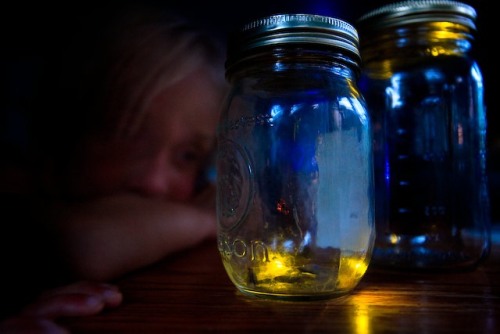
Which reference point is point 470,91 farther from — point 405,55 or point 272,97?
point 272,97

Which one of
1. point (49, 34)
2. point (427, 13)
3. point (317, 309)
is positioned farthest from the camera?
point (49, 34)

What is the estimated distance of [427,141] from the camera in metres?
0.55

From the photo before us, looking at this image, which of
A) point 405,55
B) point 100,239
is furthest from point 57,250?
point 405,55

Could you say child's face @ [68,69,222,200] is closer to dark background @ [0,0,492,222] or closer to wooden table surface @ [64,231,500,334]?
dark background @ [0,0,492,222]

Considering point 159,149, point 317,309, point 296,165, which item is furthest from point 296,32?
point 159,149

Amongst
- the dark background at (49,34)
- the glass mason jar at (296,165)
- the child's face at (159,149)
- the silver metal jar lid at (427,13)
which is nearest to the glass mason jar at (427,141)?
the silver metal jar lid at (427,13)

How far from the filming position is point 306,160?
1.40 ft

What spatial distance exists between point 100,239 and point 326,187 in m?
0.30

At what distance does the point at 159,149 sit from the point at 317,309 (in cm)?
67

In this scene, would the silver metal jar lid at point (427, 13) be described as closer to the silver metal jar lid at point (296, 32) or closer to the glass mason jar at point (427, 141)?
the glass mason jar at point (427, 141)

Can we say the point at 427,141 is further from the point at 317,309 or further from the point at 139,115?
the point at 139,115

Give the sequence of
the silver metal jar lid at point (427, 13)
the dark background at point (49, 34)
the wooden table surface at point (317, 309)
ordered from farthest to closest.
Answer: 1. the dark background at point (49, 34)
2. the silver metal jar lid at point (427, 13)
3. the wooden table surface at point (317, 309)

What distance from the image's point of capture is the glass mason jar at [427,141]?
0.53m

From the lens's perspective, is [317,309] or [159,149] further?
[159,149]
